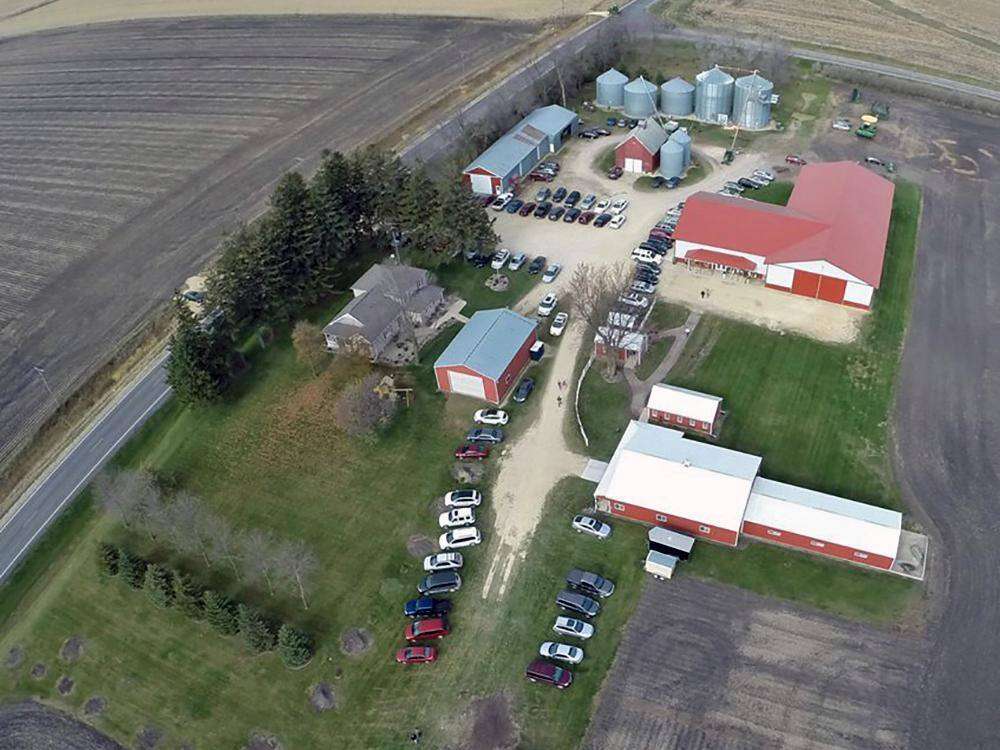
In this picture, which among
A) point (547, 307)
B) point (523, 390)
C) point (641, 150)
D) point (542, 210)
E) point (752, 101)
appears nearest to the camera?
point (523, 390)

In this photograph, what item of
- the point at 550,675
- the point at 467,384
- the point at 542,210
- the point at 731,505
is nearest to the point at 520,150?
the point at 542,210

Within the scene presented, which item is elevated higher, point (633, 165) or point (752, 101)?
point (752, 101)

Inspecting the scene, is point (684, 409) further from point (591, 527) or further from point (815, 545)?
point (815, 545)

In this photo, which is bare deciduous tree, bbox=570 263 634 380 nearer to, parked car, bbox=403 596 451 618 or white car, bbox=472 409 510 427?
white car, bbox=472 409 510 427

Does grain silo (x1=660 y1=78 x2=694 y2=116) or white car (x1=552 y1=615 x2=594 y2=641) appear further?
grain silo (x1=660 y1=78 x2=694 y2=116)

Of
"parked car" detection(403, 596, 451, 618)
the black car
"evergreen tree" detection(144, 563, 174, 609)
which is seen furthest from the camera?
the black car

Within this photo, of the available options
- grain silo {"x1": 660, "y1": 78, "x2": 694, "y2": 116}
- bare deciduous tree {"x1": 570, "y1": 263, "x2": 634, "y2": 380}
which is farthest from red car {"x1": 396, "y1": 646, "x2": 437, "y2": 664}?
grain silo {"x1": 660, "y1": 78, "x2": 694, "y2": 116}
